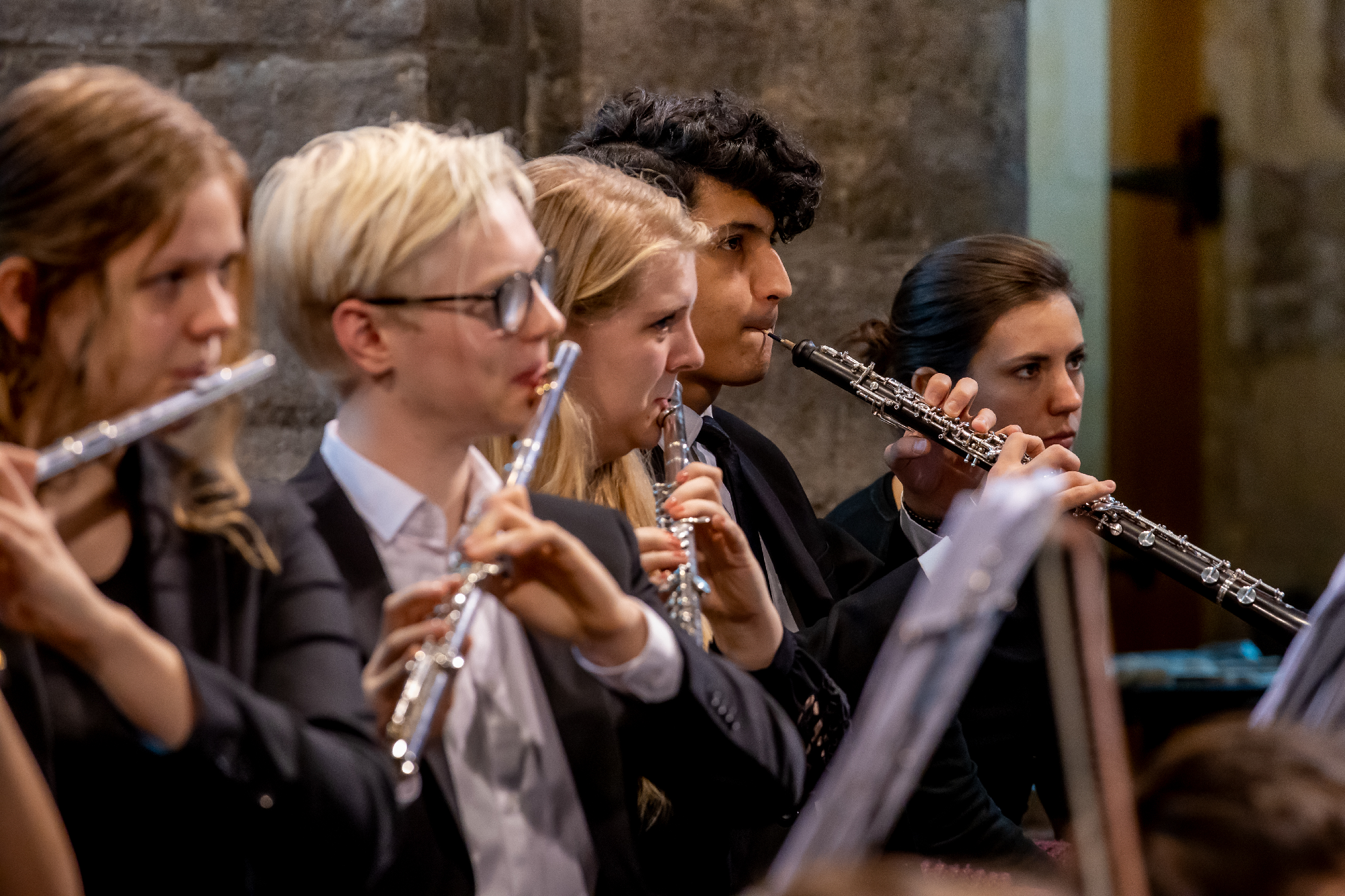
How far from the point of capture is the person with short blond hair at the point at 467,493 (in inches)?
69.1

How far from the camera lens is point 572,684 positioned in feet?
6.16

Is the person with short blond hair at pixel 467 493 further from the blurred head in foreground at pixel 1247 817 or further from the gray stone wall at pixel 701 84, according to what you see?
the gray stone wall at pixel 701 84

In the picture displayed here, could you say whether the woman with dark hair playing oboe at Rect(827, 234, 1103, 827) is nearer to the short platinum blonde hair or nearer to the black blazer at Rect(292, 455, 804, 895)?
the black blazer at Rect(292, 455, 804, 895)

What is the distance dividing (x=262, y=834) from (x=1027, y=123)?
12.7 ft

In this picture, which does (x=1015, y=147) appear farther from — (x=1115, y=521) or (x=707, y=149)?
(x=1115, y=521)

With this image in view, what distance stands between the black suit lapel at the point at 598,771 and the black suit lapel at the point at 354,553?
23 centimetres

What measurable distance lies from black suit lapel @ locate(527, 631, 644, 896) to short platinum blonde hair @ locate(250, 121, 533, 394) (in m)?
0.47

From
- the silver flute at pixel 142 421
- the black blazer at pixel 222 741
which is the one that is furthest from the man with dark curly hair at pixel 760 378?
the silver flute at pixel 142 421

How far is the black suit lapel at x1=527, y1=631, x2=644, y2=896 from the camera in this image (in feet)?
6.07

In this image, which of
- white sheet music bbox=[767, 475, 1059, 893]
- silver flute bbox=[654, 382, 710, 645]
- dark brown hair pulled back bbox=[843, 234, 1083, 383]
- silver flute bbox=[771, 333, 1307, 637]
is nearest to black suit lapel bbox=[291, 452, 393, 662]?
silver flute bbox=[654, 382, 710, 645]

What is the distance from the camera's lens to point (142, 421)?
1436 millimetres

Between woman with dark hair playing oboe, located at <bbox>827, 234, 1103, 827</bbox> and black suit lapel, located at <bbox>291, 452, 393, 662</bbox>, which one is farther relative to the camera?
woman with dark hair playing oboe, located at <bbox>827, 234, 1103, 827</bbox>

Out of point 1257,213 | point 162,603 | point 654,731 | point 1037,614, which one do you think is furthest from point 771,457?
point 1257,213

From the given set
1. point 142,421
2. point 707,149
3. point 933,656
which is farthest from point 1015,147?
point 933,656
